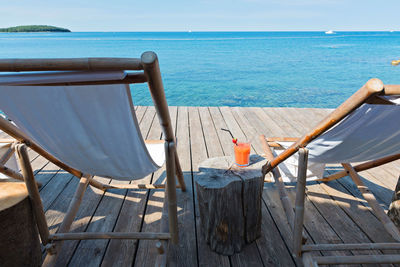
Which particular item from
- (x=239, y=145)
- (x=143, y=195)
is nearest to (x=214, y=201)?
(x=239, y=145)

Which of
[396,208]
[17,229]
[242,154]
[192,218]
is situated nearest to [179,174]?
[192,218]

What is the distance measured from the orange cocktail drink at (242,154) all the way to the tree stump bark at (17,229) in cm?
95

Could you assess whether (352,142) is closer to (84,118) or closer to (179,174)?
(179,174)

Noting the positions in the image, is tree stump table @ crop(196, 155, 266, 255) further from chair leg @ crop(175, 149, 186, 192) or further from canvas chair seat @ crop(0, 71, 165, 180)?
canvas chair seat @ crop(0, 71, 165, 180)

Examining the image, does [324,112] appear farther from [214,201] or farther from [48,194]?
[48,194]

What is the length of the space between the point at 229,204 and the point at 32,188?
839 mm

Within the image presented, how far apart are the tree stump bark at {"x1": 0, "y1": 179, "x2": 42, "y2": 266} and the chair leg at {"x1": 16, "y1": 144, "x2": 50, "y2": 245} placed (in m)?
0.02

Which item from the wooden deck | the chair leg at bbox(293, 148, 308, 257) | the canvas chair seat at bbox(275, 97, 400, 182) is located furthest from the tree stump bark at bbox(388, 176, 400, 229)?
the chair leg at bbox(293, 148, 308, 257)

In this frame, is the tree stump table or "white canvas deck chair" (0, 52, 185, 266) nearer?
"white canvas deck chair" (0, 52, 185, 266)

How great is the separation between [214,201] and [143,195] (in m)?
0.78

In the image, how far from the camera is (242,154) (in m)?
1.28

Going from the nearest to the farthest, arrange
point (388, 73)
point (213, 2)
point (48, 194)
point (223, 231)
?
point (223, 231)
point (48, 194)
point (388, 73)
point (213, 2)

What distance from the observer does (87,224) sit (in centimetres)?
148

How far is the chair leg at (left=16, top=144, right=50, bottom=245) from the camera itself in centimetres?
98
